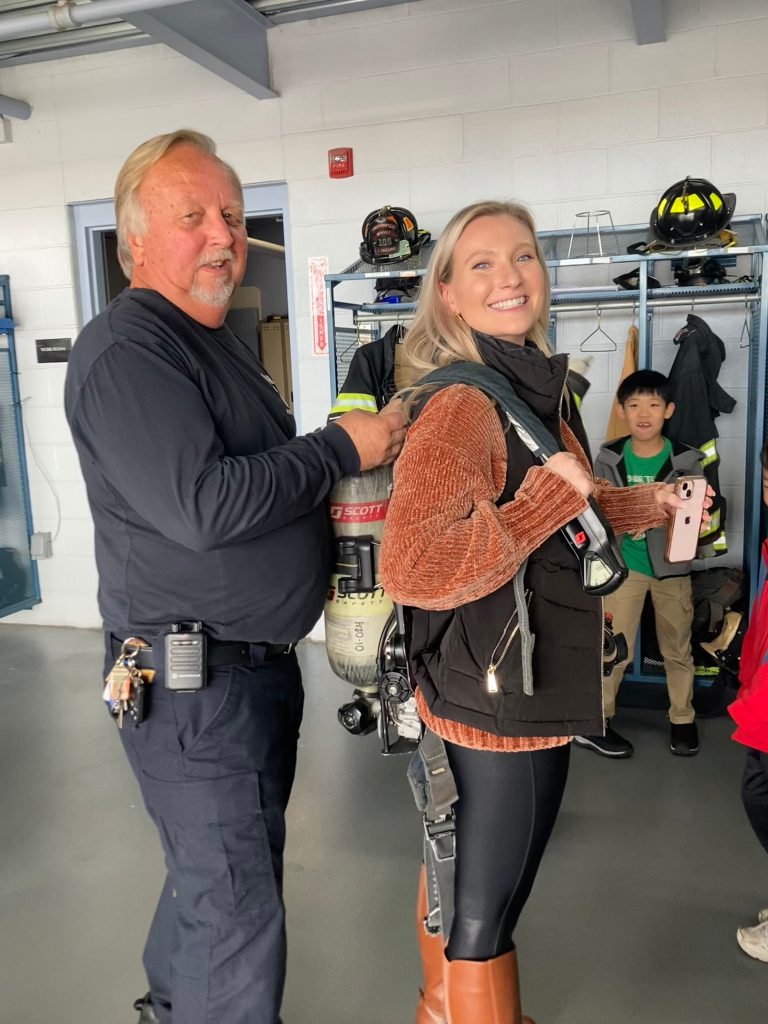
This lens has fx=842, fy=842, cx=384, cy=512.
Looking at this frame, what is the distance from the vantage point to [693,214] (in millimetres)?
3492

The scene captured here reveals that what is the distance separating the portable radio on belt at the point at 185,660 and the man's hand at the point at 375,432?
0.47 metres

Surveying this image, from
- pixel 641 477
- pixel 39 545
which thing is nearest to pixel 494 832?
pixel 641 477

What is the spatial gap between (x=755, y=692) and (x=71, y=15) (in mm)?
3689

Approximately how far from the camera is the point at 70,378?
1.55 metres

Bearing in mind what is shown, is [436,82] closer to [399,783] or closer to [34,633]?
[399,783]

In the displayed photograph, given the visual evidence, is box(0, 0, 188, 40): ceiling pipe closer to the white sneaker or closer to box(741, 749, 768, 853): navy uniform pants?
box(741, 749, 768, 853): navy uniform pants

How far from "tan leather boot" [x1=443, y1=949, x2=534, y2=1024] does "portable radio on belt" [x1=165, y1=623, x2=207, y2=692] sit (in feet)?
2.29

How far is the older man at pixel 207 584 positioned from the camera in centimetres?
157

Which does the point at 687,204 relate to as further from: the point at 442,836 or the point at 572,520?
the point at 442,836

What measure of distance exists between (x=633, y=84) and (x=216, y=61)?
80.6 inches

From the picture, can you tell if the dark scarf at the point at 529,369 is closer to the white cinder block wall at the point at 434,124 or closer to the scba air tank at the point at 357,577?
the scba air tank at the point at 357,577

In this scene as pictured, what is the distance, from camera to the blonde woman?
4.32ft

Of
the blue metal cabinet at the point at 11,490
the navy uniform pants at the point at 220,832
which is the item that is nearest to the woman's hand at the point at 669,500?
the navy uniform pants at the point at 220,832

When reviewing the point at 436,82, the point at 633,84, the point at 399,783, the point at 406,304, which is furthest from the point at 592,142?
the point at 399,783
